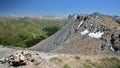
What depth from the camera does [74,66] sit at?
36188 mm

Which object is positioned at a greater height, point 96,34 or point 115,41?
point 96,34

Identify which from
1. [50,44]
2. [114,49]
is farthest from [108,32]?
[50,44]

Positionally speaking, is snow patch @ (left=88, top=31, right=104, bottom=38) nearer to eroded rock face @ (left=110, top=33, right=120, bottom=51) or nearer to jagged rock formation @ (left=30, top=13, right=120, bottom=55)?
jagged rock formation @ (left=30, top=13, right=120, bottom=55)

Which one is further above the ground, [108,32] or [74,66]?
[108,32]

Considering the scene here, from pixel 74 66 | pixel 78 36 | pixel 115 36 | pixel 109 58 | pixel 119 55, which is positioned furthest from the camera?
pixel 78 36

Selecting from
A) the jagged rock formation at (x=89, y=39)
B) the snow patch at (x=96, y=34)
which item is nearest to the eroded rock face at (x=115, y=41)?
the jagged rock formation at (x=89, y=39)

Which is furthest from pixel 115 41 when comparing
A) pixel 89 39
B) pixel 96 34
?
pixel 96 34

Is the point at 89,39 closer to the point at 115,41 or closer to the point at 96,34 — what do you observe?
the point at 96,34

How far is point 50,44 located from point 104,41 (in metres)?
21.8

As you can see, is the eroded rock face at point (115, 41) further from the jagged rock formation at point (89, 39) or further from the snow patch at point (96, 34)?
the snow patch at point (96, 34)

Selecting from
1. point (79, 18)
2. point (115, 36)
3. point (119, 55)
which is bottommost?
point (119, 55)

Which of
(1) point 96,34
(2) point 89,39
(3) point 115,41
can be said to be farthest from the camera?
(1) point 96,34

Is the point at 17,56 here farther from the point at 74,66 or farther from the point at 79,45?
the point at 79,45

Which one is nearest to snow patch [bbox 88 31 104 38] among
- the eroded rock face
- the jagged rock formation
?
the jagged rock formation
